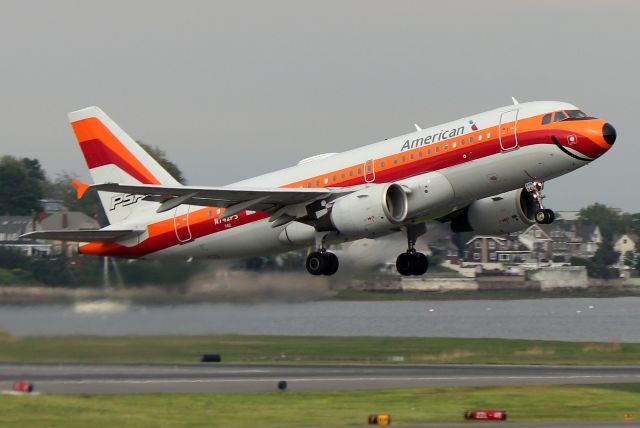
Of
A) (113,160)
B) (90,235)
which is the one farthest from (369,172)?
(113,160)

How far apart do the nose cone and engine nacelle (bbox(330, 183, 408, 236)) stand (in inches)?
265

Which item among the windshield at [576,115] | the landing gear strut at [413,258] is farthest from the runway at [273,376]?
the windshield at [576,115]

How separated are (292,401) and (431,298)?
62201 millimetres

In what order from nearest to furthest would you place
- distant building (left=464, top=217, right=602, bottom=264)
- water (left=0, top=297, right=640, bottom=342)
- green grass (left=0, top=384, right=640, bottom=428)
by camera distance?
green grass (left=0, top=384, right=640, bottom=428) < water (left=0, top=297, right=640, bottom=342) < distant building (left=464, top=217, right=602, bottom=264)

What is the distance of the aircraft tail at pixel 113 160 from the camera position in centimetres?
5094

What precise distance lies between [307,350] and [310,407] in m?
26.2

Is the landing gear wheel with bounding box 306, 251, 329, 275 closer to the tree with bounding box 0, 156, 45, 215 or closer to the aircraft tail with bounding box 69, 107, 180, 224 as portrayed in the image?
the aircraft tail with bounding box 69, 107, 180, 224

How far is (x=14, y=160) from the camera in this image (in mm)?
141625

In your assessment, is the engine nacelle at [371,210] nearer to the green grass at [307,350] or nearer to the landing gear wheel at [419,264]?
the landing gear wheel at [419,264]

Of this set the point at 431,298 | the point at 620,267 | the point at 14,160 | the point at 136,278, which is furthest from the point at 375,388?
the point at 14,160

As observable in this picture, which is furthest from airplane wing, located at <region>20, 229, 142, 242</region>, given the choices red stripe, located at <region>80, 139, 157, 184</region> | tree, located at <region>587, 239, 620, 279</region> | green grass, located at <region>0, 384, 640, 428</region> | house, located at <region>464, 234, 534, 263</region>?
tree, located at <region>587, 239, 620, 279</region>

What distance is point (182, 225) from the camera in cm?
4794

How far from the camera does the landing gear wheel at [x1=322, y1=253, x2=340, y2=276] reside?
4522 centimetres

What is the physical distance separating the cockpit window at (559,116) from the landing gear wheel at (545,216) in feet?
10.3
